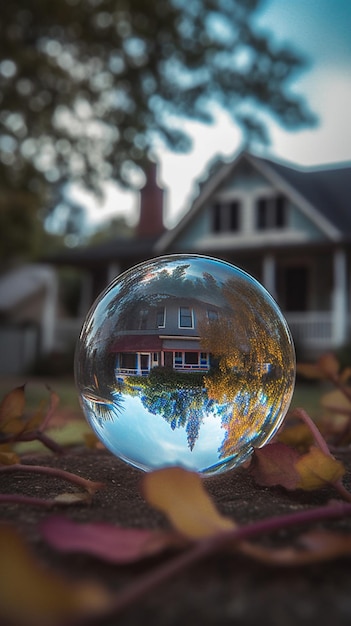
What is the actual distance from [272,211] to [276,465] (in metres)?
15.5

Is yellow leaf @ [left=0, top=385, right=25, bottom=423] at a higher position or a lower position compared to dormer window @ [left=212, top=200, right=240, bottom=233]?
lower

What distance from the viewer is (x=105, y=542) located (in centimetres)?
68

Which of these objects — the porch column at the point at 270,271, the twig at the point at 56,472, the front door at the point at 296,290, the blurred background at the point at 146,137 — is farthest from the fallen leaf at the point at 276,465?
the front door at the point at 296,290

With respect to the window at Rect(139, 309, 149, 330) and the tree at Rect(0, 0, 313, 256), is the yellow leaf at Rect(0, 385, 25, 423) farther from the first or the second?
the tree at Rect(0, 0, 313, 256)

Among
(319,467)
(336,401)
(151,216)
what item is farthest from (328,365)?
(151,216)

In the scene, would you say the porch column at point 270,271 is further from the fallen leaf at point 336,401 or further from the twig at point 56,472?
the twig at point 56,472

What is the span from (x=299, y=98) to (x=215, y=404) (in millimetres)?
12495

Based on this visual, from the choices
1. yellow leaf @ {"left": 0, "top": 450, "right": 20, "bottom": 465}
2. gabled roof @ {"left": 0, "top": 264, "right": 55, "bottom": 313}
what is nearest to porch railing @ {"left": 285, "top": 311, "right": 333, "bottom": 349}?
yellow leaf @ {"left": 0, "top": 450, "right": 20, "bottom": 465}

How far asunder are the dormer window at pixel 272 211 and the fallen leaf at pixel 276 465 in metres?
15.4

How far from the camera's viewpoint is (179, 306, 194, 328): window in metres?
1.24

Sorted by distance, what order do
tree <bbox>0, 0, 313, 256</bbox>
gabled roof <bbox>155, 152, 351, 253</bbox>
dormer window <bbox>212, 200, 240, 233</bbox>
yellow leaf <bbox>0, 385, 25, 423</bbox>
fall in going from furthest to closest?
dormer window <bbox>212, 200, 240, 233</bbox> → gabled roof <bbox>155, 152, 351, 253</bbox> → tree <bbox>0, 0, 313, 256</bbox> → yellow leaf <bbox>0, 385, 25, 423</bbox>

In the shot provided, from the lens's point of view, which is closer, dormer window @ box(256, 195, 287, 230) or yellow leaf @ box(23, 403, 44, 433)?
yellow leaf @ box(23, 403, 44, 433)

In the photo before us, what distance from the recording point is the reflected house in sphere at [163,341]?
1.22m

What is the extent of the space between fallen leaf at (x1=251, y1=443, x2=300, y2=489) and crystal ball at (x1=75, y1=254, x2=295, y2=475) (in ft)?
0.33
